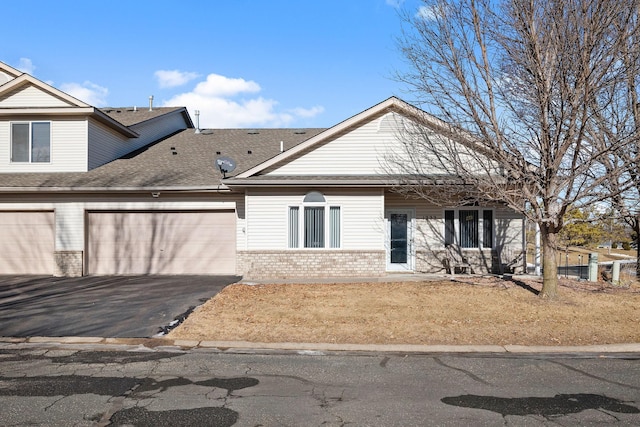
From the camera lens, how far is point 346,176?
46.5ft

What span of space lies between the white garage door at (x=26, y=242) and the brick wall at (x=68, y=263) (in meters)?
0.45

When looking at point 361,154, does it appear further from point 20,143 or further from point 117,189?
point 20,143

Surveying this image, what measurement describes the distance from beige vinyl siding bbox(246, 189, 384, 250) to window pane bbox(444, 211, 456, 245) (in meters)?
2.41

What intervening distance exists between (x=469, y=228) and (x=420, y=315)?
690 cm

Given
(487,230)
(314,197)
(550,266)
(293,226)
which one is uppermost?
(314,197)

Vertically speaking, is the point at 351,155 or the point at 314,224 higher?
the point at 351,155

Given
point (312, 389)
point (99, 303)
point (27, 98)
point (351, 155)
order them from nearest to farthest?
point (312, 389), point (99, 303), point (351, 155), point (27, 98)

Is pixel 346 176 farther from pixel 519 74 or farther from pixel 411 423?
pixel 411 423

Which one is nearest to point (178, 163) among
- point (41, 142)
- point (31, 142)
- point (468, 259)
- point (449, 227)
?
point (41, 142)

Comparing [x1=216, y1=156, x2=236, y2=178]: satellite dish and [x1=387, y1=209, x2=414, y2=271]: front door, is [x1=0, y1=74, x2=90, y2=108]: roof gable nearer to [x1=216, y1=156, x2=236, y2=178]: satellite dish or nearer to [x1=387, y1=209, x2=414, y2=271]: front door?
[x1=216, y1=156, x2=236, y2=178]: satellite dish

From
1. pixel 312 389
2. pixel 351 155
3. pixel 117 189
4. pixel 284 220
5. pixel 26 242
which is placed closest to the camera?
pixel 312 389

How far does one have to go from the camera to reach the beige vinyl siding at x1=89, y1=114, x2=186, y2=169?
16.4 metres

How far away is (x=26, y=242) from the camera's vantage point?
605 inches

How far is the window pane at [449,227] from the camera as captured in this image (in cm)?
1509
